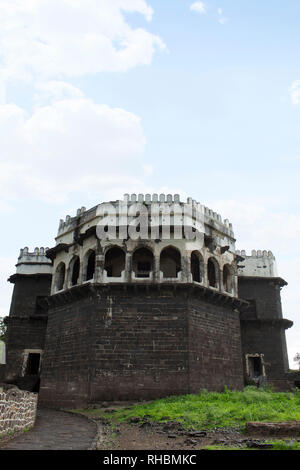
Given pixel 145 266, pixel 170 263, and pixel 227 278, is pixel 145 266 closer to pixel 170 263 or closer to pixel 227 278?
pixel 170 263

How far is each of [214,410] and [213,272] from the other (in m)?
8.99

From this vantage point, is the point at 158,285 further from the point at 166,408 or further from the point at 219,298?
the point at 166,408

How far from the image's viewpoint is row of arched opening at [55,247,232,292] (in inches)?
719

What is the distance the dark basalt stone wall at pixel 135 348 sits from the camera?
15.1 m

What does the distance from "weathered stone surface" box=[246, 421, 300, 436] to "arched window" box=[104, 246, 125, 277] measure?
35.9 feet

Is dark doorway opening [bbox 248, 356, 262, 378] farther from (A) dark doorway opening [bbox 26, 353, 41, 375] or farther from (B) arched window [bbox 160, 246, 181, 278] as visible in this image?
(A) dark doorway opening [bbox 26, 353, 41, 375]

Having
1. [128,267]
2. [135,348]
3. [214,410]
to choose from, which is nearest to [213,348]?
[135,348]

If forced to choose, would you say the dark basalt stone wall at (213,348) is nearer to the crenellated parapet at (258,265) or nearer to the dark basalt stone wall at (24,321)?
the crenellated parapet at (258,265)

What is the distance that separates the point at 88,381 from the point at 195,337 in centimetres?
457

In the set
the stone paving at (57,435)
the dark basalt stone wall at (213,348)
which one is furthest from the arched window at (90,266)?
the stone paving at (57,435)

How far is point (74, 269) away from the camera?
65.0 ft

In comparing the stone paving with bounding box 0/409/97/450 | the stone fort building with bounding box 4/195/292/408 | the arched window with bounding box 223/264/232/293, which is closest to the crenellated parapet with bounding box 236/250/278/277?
the stone fort building with bounding box 4/195/292/408

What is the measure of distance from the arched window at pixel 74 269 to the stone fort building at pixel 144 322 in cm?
6

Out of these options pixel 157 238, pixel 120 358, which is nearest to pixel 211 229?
pixel 157 238
